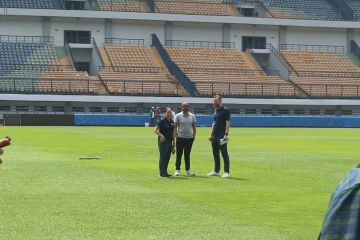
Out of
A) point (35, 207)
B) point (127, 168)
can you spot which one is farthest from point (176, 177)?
point (35, 207)

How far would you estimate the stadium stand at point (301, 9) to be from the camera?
82.7 metres

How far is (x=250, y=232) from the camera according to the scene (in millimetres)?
10797

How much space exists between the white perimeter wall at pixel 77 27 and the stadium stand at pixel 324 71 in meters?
18.9

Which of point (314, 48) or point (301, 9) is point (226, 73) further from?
point (301, 9)

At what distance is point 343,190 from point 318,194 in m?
14.0

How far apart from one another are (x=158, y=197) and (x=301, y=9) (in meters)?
71.7

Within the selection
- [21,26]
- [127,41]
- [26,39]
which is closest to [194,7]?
[127,41]

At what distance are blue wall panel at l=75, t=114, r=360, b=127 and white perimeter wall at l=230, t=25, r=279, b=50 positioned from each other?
18.1 meters

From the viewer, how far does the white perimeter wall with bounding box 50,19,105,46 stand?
74.2 metres

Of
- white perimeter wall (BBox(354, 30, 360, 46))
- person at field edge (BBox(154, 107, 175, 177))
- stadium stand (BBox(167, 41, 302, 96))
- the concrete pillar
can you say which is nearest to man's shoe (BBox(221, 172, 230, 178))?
person at field edge (BBox(154, 107, 175, 177))

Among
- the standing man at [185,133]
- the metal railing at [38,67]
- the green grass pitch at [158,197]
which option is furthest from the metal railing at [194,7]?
the standing man at [185,133]

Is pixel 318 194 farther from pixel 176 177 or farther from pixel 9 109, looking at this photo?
pixel 9 109

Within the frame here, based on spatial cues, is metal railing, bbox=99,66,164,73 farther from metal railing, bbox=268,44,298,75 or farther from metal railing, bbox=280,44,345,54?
metal railing, bbox=280,44,345,54

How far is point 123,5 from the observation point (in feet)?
255
